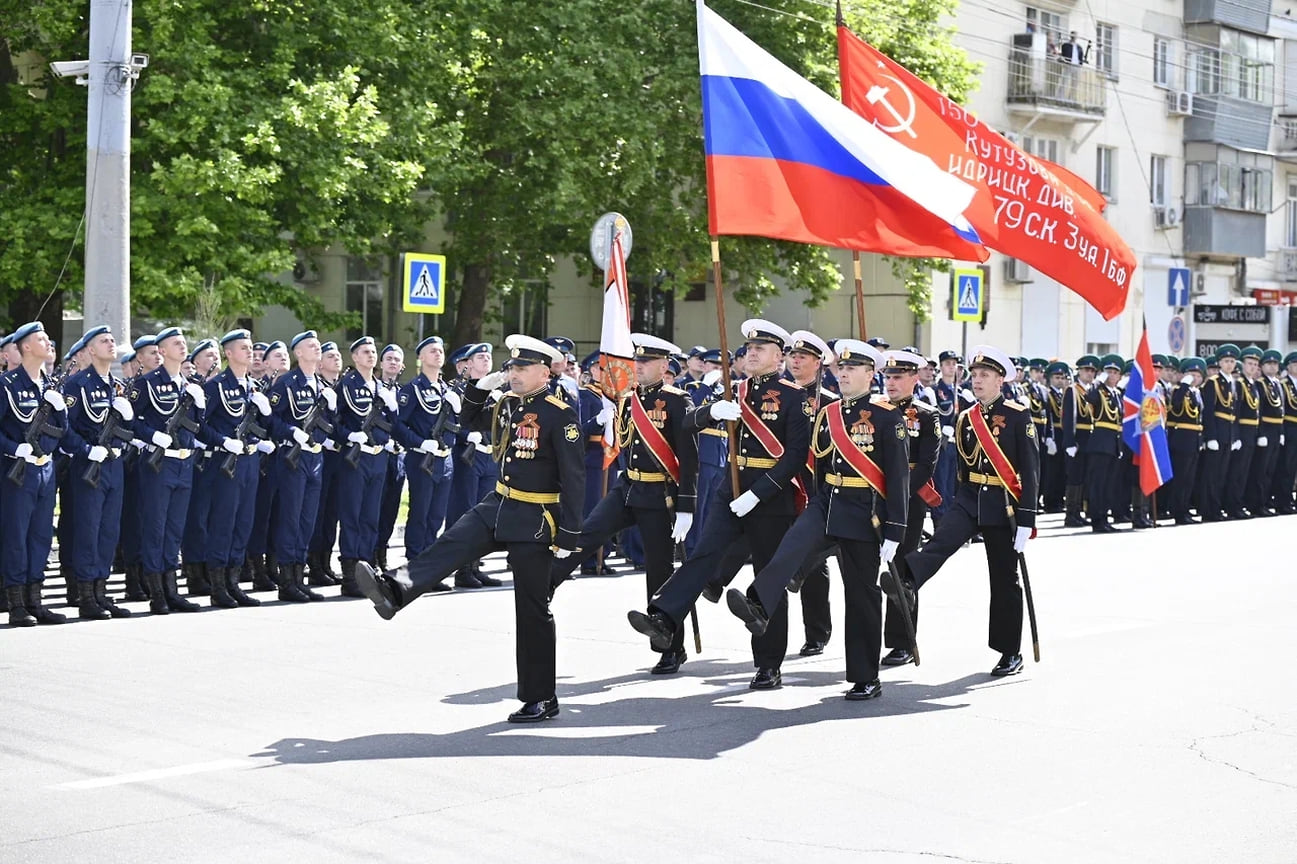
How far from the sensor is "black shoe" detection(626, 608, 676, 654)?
9672 millimetres

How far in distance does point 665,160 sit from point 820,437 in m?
23.4

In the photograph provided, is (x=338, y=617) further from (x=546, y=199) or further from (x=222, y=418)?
(x=546, y=199)

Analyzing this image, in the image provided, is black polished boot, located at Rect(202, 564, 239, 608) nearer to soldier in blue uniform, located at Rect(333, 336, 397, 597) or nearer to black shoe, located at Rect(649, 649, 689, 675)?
soldier in blue uniform, located at Rect(333, 336, 397, 597)

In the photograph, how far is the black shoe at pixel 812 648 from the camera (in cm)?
1172

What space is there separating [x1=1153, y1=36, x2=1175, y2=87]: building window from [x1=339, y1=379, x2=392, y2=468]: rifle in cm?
3422

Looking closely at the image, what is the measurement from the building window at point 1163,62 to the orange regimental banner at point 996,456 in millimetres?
36263

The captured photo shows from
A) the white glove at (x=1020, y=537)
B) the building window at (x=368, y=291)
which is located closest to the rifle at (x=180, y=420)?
the white glove at (x=1020, y=537)

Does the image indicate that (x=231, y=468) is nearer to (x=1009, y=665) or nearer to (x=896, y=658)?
(x=896, y=658)

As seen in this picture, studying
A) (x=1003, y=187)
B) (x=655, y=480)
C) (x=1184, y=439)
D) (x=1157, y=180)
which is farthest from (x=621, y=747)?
(x=1157, y=180)

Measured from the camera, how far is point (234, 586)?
13758mm

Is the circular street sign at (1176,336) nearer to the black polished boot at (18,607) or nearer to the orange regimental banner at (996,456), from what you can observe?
the orange regimental banner at (996,456)

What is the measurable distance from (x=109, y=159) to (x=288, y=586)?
5078 mm

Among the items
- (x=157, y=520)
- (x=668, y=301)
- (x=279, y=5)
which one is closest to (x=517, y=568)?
(x=157, y=520)

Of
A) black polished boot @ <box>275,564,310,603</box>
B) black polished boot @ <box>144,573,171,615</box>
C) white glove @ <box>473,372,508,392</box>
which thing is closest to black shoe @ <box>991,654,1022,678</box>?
white glove @ <box>473,372,508,392</box>
